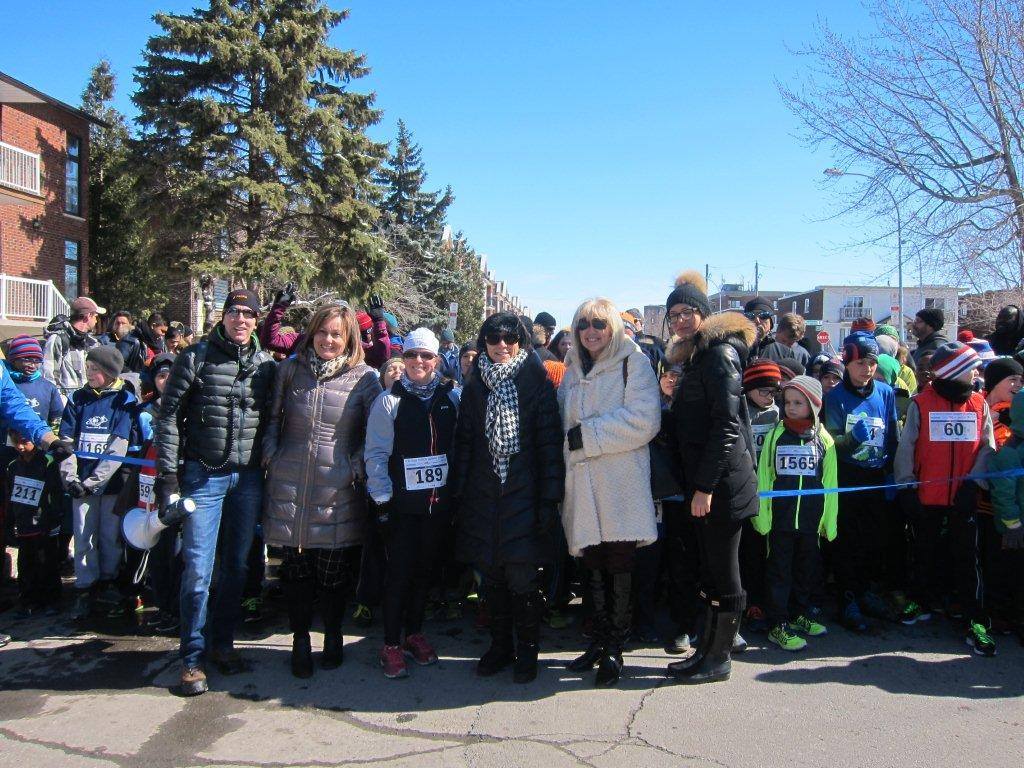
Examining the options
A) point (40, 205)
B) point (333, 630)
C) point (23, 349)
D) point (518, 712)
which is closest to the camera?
point (518, 712)

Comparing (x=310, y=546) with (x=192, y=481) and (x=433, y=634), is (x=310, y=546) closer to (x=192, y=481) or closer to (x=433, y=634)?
(x=192, y=481)

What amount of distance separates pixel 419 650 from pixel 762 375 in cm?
294

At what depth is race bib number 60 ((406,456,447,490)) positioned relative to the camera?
4086mm

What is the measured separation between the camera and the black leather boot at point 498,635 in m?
4.09

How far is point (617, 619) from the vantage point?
4.03 m

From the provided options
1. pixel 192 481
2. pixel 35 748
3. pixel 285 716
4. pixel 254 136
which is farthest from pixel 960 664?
pixel 254 136

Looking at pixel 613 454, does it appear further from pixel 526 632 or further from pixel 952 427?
pixel 952 427

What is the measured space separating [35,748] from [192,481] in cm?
143

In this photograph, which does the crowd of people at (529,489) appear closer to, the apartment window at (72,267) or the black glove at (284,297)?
the black glove at (284,297)

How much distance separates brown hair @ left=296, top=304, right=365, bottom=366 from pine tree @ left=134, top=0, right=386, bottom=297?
54.0 ft

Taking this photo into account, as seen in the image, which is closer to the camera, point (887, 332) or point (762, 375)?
point (762, 375)

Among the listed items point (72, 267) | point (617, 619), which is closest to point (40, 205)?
point (72, 267)

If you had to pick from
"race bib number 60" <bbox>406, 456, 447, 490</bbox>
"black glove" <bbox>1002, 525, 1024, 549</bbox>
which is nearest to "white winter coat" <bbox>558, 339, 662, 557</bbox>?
"race bib number 60" <bbox>406, 456, 447, 490</bbox>

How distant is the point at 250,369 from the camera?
163 inches
